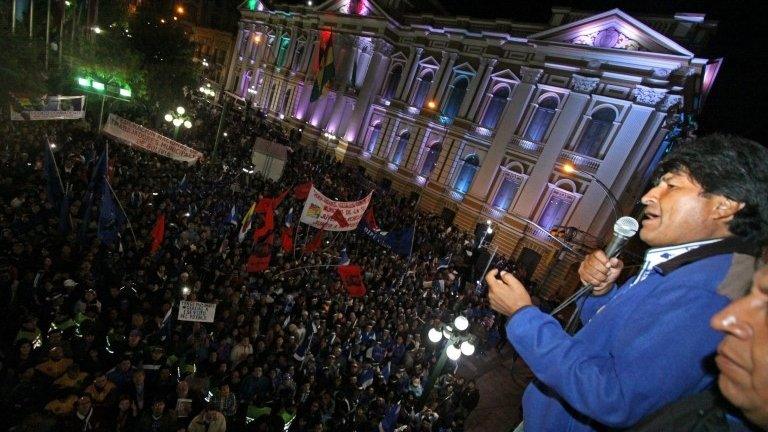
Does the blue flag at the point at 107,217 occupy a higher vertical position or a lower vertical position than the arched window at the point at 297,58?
lower

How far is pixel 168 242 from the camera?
1152 cm

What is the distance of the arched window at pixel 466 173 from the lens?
28.0 metres

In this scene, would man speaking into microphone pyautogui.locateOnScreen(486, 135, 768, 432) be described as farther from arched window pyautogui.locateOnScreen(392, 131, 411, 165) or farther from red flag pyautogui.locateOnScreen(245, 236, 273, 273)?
arched window pyautogui.locateOnScreen(392, 131, 411, 165)

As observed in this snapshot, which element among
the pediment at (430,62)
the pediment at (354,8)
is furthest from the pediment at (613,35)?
the pediment at (354,8)

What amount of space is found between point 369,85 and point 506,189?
53.5 ft

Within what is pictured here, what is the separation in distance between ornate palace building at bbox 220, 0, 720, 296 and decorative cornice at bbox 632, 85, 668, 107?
0.05m

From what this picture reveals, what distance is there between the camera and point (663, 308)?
158 centimetres

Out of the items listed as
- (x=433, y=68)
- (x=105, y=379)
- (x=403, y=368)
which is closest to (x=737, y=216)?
(x=105, y=379)

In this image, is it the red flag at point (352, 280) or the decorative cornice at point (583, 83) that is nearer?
the red flag at point (352, 280)

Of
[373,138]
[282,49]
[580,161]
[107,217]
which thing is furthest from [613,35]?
[282,49]

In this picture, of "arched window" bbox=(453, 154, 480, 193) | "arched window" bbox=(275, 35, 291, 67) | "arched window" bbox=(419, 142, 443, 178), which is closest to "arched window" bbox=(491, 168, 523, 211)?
"arched window" bbox=(453, 154, 480, 193)

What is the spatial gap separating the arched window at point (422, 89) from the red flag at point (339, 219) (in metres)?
20.5

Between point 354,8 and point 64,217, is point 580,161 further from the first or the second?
point 354,8

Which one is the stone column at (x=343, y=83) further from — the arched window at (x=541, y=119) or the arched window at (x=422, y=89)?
the arched window at (x=541, y=119)
